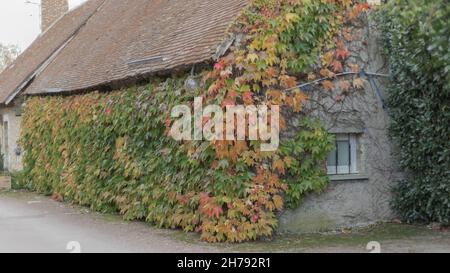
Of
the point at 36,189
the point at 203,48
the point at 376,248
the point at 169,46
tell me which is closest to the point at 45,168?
the point at 36,189

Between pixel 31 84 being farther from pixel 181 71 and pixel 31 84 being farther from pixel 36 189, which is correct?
pixel 181 71

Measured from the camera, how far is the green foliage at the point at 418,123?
9.98 m

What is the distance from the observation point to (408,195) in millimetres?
10930

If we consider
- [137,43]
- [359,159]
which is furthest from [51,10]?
[359,159]

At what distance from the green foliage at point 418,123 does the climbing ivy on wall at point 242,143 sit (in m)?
1.07

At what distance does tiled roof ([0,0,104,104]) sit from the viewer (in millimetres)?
21297

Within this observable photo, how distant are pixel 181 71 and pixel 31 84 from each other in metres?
11.3

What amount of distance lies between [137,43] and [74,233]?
17.1 ft

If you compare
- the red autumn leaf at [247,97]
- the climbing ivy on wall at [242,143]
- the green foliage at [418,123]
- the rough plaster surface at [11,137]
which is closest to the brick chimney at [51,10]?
the rough plaster surface at [11,137]

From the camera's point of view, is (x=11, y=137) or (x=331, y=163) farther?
(x=11, y=137)

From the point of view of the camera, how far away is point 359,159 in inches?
434

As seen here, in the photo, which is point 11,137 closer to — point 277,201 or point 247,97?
point 247,97
